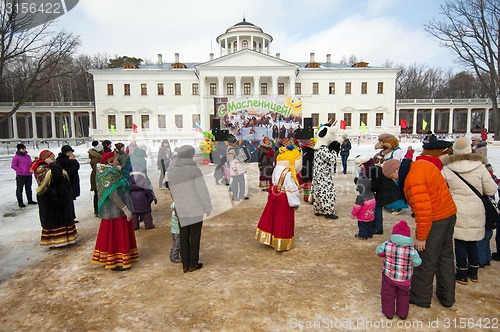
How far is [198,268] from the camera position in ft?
14.4

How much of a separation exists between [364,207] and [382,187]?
47 centimetres

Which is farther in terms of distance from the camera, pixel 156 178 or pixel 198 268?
pixel 156 178

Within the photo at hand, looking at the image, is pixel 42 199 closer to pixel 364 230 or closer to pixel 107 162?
pixel 107 162

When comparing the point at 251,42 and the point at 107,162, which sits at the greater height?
the point at 251,42

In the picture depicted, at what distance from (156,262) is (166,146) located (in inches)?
264

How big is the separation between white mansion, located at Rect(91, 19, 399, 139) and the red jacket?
40.0 m

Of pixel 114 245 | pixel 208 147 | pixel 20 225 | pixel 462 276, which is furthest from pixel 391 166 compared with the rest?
pixel 208 147

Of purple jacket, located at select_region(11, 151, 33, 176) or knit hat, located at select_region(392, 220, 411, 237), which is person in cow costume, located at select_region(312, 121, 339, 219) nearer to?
knit hat, located at select_region(392, 220, 411, 237)

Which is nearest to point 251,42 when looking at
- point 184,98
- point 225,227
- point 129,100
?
point 184,98

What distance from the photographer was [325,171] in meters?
6.59

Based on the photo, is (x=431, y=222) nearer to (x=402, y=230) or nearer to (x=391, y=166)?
(x=402, y=230)

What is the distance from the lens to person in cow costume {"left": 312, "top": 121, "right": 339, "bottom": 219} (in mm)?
A: 6398

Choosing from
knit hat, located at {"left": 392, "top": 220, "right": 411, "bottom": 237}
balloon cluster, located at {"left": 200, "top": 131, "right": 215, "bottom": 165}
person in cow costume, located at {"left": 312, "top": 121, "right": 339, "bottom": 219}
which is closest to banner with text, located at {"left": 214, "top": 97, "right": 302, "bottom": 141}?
balloon cluster, located at {"left": 200, "top": 131, "right": 215, "bottom": 165}

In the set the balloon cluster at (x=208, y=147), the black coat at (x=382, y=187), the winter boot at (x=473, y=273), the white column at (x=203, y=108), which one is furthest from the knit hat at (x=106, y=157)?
the white column at (x=203, y=108)
